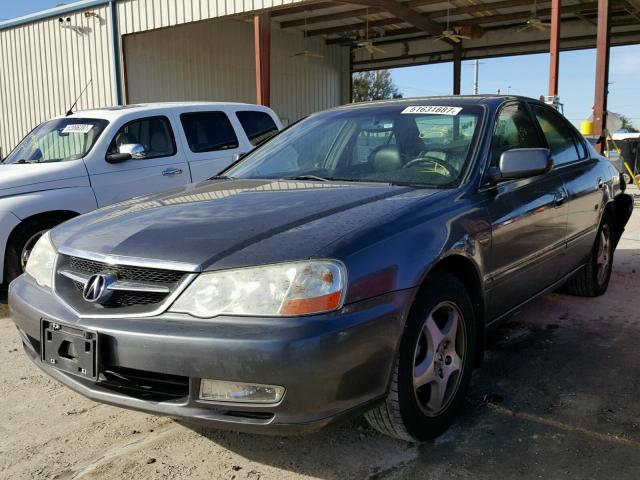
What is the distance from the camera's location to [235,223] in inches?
98.3

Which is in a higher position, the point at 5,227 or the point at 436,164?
the point at 436,164

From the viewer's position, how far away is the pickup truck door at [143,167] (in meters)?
5.84

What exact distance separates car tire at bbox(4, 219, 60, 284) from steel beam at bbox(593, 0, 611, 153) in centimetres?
1003

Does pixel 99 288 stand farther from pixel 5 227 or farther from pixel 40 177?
pixel 40 177

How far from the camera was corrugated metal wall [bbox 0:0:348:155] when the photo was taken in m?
12.1

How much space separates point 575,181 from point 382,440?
2371 millimetres

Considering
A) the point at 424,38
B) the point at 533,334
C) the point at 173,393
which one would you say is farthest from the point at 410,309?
the point at 424,38

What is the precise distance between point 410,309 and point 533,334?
2.15m

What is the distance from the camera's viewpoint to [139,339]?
2135mm

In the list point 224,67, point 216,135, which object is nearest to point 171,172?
point 216,135

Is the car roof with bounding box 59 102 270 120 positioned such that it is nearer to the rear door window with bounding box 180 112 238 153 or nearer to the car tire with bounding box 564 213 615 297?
the rear door window with bounding box 180 112 238 153

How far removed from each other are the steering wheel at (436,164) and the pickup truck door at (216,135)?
3353 millimetres

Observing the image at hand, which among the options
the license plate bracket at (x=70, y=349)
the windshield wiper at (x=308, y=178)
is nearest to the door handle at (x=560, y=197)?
the windshield wiper at (x=308, y=178)

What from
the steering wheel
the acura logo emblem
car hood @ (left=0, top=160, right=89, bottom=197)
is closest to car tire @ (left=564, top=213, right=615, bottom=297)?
the steering wheel
